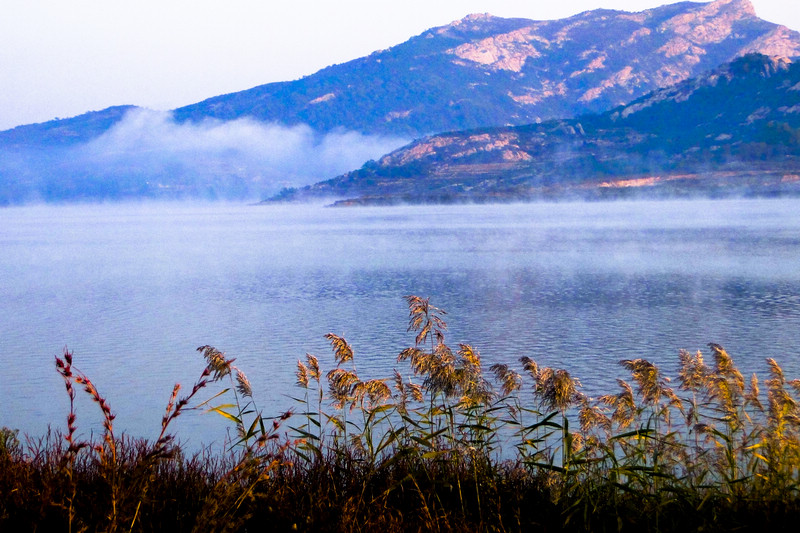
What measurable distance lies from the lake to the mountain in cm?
12062

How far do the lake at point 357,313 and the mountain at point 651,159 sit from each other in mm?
120621

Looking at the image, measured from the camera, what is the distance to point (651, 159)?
17825 centimetres

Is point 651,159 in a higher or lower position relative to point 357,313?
lower

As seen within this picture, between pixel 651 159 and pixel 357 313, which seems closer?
pixel 357 313

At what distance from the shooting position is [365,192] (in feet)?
640

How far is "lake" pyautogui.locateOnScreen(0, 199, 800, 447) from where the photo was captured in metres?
13.8

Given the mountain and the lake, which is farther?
the mountain

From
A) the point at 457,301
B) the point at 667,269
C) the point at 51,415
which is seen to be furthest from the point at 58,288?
the point at 667,269

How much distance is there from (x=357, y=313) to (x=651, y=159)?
6558 inches

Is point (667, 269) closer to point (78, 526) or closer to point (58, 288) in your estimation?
point (58, 288)

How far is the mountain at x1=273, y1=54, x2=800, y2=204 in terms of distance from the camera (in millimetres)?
159250

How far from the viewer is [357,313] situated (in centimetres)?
2139

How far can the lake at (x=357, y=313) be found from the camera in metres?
13.8

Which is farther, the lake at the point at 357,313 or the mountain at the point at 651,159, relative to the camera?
the mountain at the point at 651,159
